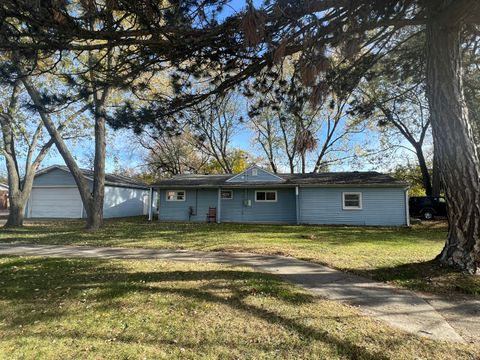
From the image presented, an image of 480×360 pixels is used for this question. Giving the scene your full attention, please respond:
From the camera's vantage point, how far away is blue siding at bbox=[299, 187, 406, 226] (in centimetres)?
1769

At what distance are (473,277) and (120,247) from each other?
8644mm

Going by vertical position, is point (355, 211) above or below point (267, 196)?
below

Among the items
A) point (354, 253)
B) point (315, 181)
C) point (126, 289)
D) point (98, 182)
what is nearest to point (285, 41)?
point (126, 289)

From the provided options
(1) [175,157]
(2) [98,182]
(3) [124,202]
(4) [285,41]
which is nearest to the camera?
(4) [285,41]

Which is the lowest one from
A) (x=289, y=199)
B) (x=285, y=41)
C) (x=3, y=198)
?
A: (x=289, y=199)

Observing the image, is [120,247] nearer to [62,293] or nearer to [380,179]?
[62,293]

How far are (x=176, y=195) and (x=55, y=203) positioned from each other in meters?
8.77

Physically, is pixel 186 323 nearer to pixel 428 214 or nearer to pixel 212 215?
pixel 212 215


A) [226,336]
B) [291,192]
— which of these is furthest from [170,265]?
[291,192]

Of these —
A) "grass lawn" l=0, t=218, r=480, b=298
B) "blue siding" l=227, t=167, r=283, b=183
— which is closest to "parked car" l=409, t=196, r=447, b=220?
"blue siding" l=227, t=167, r=283, b=183

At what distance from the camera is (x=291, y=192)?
63.7 ft

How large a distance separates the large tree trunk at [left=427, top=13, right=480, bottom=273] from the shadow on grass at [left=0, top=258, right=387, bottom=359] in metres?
3.18

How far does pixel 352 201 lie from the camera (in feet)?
60.0

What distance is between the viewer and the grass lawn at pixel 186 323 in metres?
2.99
